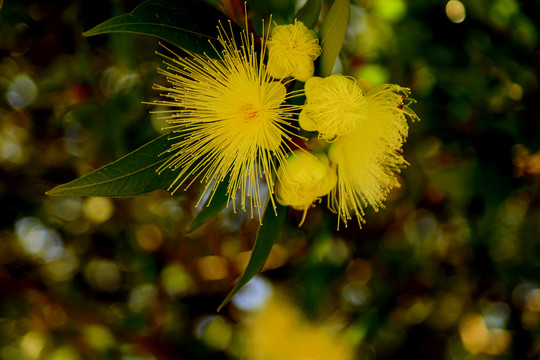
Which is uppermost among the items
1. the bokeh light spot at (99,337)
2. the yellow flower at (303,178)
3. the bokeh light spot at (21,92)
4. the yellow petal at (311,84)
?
the bokeh light spot at (21,92)

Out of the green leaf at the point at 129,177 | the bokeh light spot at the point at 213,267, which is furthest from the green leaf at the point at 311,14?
the bokeh light spot at the point at 213,267

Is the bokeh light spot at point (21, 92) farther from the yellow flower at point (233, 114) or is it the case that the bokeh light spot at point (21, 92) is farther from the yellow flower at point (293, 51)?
the yellow flower at point (293, 51)

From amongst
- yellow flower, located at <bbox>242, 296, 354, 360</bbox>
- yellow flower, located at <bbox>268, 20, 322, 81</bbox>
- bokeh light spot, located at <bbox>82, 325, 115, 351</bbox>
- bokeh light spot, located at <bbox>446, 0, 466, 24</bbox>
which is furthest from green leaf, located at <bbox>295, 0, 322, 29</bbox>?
bokeh light spot, located at <bbox>82, 325, 115, 351</bbox>

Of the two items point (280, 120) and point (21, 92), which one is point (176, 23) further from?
point (21, 92)

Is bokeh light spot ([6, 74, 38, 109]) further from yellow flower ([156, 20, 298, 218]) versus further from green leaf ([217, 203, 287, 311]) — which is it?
green leaf ([217, 203, 287, 311])

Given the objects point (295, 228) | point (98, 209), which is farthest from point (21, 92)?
point (295, 228)
